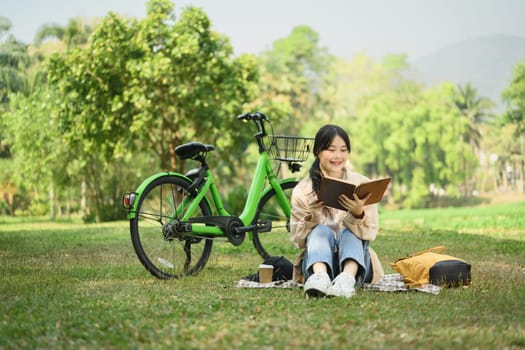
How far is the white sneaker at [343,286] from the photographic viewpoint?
167 inches

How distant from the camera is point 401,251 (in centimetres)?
811

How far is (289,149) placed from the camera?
243 inches

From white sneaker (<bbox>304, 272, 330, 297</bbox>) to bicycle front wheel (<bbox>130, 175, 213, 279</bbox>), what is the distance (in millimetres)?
1463

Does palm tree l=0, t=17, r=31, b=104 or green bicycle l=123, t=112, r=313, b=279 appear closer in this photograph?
green bicycle l=123, t=112, r=313, b=279

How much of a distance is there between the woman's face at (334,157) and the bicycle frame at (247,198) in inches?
47.3

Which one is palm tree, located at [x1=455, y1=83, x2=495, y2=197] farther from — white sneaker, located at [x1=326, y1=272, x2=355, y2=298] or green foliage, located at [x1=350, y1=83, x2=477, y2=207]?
white sneaker, located at [x1=326, y1=272, x2=355, y2=298]

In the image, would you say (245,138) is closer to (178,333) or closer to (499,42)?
(178,333)

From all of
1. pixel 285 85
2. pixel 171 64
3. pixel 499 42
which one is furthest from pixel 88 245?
pixel 499 42

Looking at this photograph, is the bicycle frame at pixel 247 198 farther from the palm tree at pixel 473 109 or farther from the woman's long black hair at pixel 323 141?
the palm tree at pixel 473 109

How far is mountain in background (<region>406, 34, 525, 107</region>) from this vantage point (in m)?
52.7

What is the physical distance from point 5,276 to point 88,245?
3.59 metres

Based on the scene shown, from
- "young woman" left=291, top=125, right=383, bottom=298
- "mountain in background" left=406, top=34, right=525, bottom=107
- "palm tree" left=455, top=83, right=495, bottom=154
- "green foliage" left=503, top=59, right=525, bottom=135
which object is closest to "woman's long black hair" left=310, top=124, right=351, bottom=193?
"young woman" left=291, top=125, right=383, bottom=298

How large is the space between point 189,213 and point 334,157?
1.31m

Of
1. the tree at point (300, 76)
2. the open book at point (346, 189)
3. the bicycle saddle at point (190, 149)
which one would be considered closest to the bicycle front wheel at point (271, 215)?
the bicycle saddle at point (190, 149)
